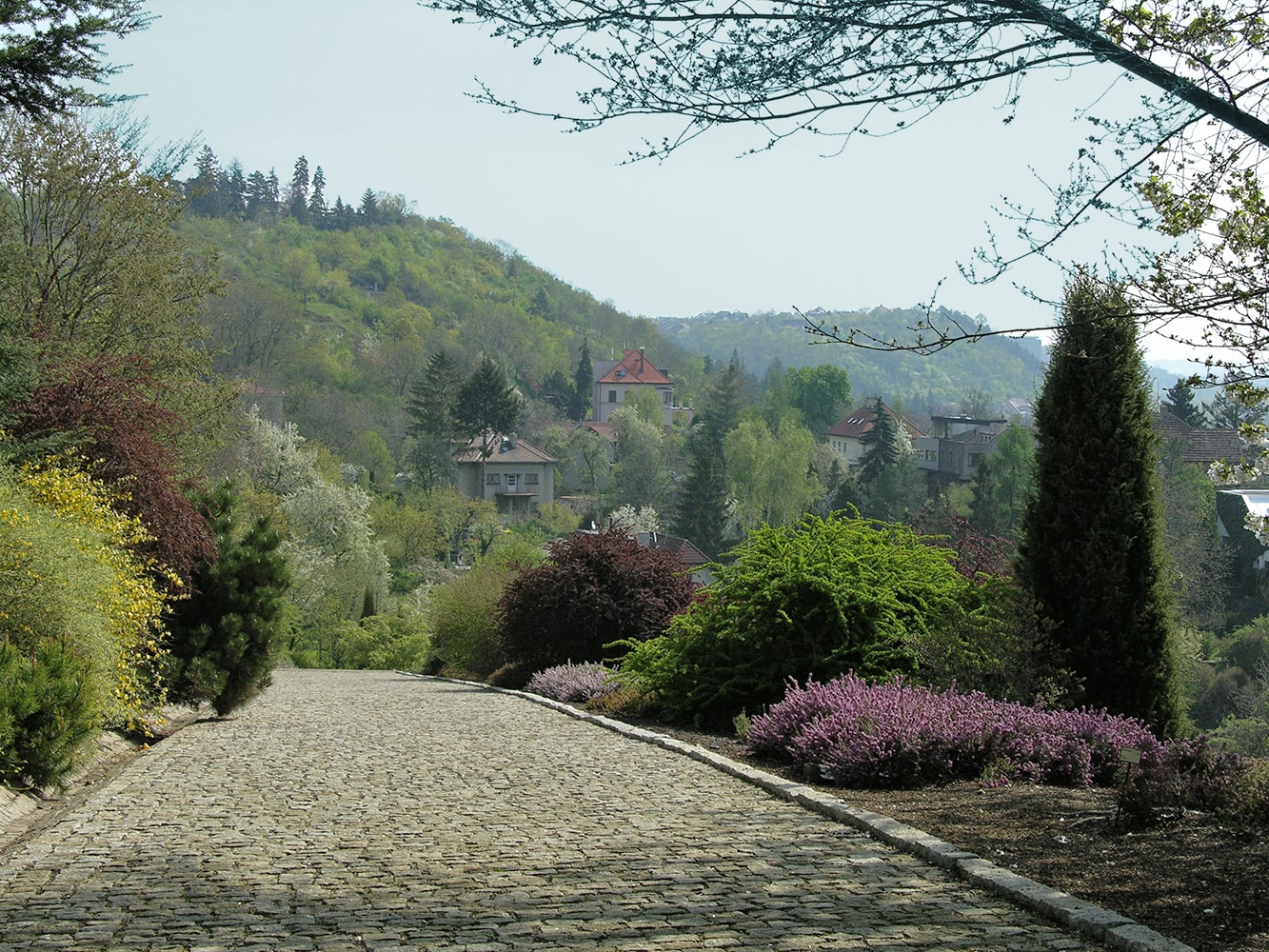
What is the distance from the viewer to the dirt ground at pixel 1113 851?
4945mm

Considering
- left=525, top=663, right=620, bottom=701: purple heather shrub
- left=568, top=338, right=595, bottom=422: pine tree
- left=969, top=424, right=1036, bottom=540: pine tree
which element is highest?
left=568, top=338, right=595, bottom=422: pine tree

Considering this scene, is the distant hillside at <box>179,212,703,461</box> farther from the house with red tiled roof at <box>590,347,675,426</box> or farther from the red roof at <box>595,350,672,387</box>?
the red roof at <box>595,350,672,387</box>

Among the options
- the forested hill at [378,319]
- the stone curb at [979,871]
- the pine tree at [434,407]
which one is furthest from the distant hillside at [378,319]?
the stone curb at [979,871]

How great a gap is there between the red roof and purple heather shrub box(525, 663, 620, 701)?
94547 mm

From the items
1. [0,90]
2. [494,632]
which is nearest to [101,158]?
[494,632]

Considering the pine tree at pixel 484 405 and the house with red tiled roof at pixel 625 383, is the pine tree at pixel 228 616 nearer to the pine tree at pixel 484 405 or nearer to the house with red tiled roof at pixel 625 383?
the pine tree at pixel 484 405

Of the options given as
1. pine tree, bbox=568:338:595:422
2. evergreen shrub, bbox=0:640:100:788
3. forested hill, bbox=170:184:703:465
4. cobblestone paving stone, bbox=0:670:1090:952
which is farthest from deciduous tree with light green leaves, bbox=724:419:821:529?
evergreen shrub, bbox=0:640:100:788

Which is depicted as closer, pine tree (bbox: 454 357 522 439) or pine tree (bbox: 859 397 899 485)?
pine tree (bbox: 454 357 522 439)

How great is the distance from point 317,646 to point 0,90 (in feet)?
112

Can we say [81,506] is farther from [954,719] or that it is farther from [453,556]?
[453,556]

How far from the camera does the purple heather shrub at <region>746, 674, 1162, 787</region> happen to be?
330 inches

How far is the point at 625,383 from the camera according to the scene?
112125 mm

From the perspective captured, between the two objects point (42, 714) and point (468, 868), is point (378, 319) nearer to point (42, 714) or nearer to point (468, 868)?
point (42, 714)

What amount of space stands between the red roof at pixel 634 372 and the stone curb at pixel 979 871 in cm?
10378
